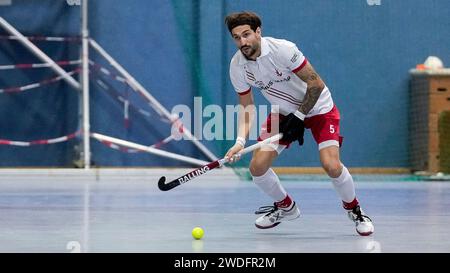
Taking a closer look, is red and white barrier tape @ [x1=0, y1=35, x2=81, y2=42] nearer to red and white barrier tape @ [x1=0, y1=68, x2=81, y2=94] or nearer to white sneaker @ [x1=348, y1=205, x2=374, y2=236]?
red and white barrier tape @ [x1=0, y1=68, x2=81, y2=94]

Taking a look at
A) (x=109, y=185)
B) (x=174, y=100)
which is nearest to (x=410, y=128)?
(x=174, y=100)

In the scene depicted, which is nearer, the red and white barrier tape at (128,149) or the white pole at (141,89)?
the white pole at (141,89)

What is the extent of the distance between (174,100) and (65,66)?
56.4 inches

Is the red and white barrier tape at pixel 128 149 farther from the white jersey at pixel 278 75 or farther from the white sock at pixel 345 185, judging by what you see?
the white sock at pixel 345 185

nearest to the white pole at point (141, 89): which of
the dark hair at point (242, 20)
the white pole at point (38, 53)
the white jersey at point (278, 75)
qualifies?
the white pole at point (38, 53)

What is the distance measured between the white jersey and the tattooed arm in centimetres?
4

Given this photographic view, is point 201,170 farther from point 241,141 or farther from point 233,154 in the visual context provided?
point 241,141

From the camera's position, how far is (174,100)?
507 inches

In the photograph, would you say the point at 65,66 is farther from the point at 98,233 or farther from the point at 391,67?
the point at 98,233

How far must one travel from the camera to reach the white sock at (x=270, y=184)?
669cm

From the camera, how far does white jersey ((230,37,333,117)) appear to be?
649cm

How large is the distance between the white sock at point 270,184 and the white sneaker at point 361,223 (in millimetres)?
511

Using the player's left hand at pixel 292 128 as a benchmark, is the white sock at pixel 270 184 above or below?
below
